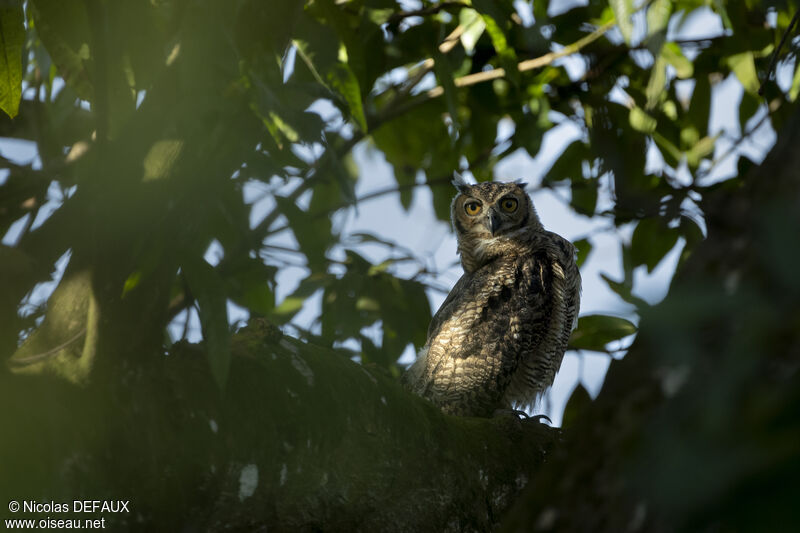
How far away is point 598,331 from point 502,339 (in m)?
0.43

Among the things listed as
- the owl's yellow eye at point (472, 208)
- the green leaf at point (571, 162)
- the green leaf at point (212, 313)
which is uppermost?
the owl's yellow eye at point (472, 208)

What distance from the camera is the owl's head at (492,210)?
3.89 meters

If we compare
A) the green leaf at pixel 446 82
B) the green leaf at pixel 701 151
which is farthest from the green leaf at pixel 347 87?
the green leaf at pixel 701 151

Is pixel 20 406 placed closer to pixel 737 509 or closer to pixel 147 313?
pixel 147 313

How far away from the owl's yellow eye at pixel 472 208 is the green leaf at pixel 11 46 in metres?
2.54

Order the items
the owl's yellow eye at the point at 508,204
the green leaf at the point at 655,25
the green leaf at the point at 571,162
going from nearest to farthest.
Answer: the green leaf at the point at 655,25 < the green leaf at the point at 571,162 < the owl's yellow eye at the point at 508,204

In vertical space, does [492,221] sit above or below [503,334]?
above

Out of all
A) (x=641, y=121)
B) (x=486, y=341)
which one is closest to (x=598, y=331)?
(x=486, y=341)

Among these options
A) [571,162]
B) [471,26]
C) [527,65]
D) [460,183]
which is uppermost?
[527,65]

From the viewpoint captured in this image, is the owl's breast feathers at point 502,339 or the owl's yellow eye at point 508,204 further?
the owl's yellow eye at point 508,204

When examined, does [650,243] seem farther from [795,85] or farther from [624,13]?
[624,13]

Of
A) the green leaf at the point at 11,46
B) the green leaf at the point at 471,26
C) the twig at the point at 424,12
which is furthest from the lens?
the twig at the point at 424,12

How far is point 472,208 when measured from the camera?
13.3 feet

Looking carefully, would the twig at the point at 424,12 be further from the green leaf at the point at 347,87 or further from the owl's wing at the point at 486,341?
the owl's wing at the point at 486,341
